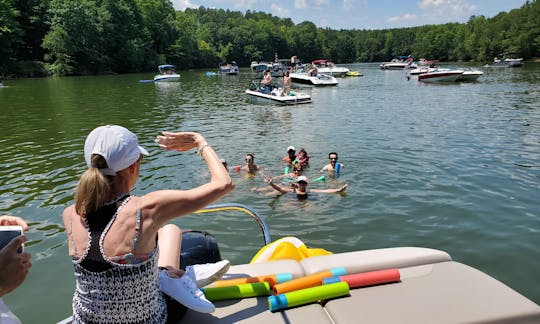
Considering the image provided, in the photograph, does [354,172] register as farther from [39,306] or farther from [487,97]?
[487,97]

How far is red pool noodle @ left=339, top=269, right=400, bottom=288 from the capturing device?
297cm

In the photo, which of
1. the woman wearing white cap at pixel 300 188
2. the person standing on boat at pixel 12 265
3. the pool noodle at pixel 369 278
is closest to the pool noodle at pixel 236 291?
the pool noodle at pixel 369 278

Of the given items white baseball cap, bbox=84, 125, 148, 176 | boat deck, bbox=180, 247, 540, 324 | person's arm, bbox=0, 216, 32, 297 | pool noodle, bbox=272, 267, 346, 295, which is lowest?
boat deck, bbox=180, 247, 540, 324

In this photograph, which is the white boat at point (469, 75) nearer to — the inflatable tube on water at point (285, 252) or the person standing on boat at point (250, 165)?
the person standing on boat at point (250, 165)

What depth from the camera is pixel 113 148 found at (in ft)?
7.14

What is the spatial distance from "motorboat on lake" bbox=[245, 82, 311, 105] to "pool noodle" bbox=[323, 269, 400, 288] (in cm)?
2058

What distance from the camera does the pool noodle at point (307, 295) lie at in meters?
2.71

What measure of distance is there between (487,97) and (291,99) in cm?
1275

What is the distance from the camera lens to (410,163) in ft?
37.1

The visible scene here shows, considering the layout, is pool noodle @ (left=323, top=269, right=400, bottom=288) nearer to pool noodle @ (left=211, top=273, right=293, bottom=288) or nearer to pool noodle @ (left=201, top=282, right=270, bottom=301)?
pool noodle @ (left=211, top=273, right=293, bottom=288)

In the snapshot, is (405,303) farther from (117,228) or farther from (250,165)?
(250,165)

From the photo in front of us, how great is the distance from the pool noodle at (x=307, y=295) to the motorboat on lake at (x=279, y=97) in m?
20.8

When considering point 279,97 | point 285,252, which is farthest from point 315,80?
point 285,252

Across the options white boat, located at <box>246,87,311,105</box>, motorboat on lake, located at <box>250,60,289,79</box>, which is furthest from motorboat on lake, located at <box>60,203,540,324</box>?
motorboat on lake, located at <box>250,60,289,79</box>
